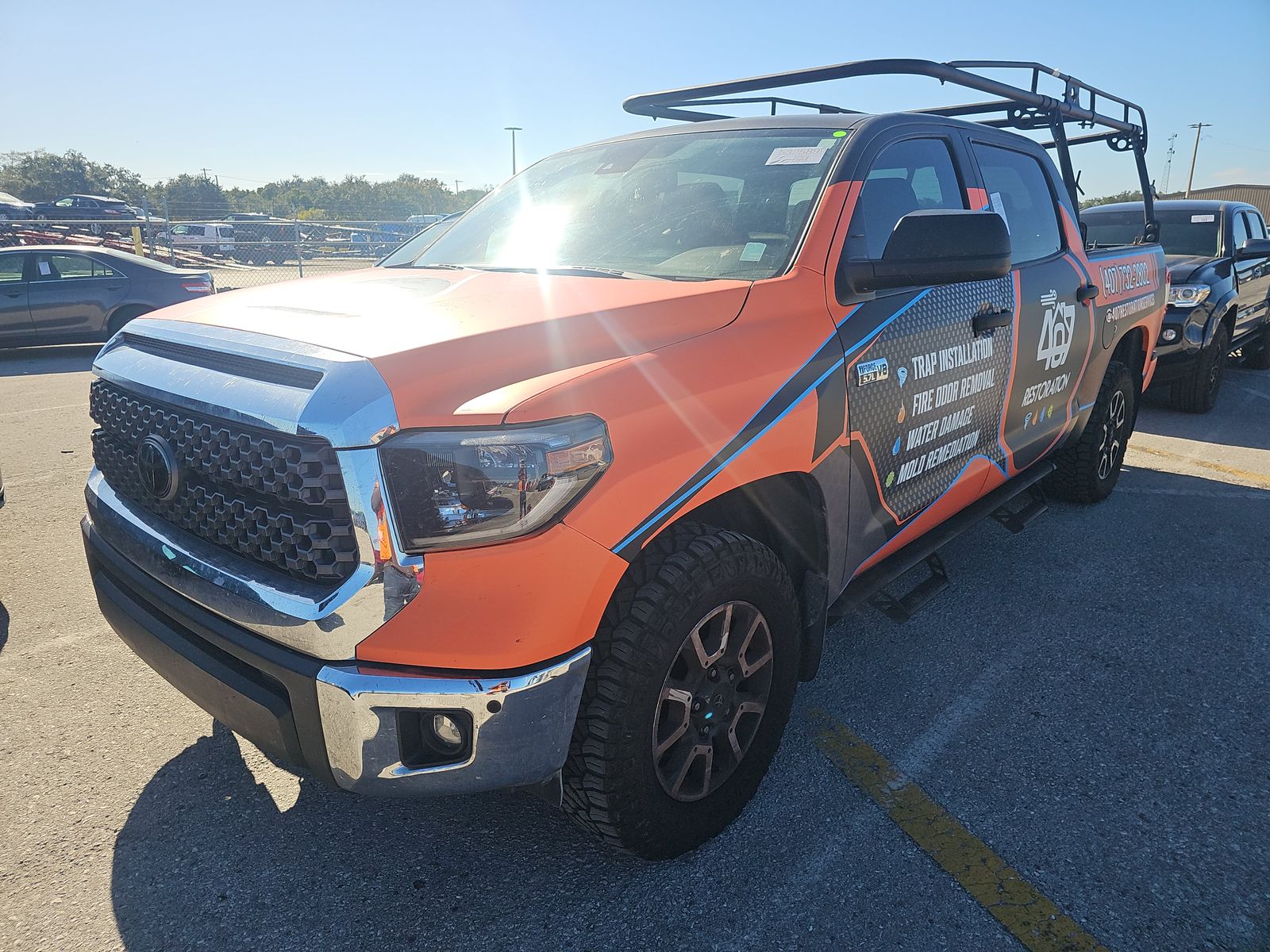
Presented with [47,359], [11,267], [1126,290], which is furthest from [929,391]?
[47,359]

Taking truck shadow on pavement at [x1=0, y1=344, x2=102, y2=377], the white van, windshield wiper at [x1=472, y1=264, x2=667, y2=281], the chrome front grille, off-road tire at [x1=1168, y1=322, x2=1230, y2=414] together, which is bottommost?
truck shadow on pavement at [x1=0, y1=344, x2=102, y2=377]

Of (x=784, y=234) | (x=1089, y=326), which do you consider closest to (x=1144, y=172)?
(x=1089, y=326)

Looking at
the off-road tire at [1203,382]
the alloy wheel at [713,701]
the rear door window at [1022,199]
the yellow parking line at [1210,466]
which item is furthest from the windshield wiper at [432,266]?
the off-road tire at [1203,382]

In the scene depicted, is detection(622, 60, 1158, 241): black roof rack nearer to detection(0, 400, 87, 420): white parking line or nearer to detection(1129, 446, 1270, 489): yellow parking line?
detection(1129, 446, 1270, 489): yellow parking line

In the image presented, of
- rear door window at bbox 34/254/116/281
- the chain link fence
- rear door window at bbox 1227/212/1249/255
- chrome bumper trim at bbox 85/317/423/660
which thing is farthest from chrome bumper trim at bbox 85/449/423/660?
the chain link fence

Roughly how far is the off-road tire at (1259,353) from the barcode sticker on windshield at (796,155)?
31.8ft

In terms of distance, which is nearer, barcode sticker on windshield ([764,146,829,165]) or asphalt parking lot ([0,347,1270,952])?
asphalt parking lot ([0,347,1270,952])

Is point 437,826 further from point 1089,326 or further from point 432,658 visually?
point 1089,326

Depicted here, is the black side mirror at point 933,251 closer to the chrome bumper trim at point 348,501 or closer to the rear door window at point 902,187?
the rear door window at point 902,187

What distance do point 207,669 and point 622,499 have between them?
1030 millimetres

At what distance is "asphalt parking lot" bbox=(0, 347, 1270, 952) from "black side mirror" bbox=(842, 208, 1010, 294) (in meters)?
1.48

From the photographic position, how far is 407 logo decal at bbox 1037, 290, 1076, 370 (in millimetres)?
3625

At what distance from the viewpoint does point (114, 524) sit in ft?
7.36

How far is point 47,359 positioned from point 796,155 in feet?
38.0
